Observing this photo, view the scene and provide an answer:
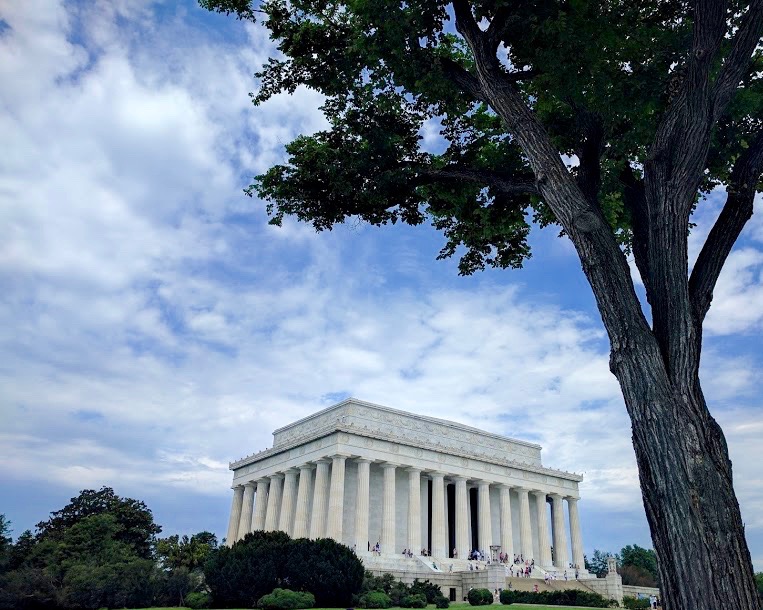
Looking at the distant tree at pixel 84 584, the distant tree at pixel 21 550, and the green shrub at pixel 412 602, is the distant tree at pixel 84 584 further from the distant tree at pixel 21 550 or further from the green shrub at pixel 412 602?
the green shrub at pixel 412 602

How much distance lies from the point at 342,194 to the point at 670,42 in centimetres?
798

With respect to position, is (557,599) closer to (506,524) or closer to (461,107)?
(506,524)

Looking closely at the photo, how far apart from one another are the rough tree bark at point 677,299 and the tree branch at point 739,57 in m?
0.02

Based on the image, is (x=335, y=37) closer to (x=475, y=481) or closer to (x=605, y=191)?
(x=605, y=191)

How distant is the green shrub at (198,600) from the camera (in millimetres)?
34250

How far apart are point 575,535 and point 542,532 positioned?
5428 millimetres

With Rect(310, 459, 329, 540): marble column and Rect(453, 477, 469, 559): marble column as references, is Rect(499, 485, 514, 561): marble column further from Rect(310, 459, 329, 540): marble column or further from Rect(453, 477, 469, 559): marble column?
Rect(310, 459, 329, 540): marble column

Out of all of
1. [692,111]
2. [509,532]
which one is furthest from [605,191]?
[509,532]

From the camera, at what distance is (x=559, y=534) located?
69.6 meters

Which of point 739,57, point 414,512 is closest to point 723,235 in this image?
point 739,57

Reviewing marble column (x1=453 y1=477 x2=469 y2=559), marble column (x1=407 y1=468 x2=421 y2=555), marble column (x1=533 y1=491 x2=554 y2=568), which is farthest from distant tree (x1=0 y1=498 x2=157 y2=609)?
marble column (x1=533 y1=491 x2=554 y2=568)

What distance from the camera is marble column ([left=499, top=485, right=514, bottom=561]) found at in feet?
206

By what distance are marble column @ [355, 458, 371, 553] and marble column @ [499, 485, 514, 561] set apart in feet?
53.6

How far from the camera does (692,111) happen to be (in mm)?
9828
